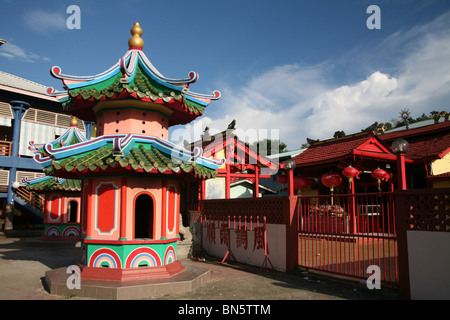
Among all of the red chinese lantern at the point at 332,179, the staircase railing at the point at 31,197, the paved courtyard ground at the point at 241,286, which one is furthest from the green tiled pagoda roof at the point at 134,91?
the staircase railing at the point at 31,197

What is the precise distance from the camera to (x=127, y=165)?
693 cm

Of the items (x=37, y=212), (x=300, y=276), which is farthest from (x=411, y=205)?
(x=37, y=212)

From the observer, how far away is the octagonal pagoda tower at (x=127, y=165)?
7.34m

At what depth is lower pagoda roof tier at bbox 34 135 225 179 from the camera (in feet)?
23.1

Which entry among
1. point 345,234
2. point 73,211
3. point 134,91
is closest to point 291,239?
point 345,234

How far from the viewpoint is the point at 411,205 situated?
6.45 m

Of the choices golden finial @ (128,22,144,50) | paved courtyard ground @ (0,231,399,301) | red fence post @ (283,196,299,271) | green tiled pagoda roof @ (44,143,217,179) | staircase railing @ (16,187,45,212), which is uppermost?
golden finial @ (128,22,144,50)

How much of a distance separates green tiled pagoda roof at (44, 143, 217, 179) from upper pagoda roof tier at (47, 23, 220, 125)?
1.21 meters

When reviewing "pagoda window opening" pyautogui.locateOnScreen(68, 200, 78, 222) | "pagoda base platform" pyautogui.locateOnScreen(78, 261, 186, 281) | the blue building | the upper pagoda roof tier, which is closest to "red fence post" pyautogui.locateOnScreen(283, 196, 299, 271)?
"pagoda base platform" pyautogui.locateOnScreen(78, 261, 186, 281)

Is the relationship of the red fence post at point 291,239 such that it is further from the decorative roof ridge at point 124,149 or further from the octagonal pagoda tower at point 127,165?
the decorative roof ridge at point 124,149

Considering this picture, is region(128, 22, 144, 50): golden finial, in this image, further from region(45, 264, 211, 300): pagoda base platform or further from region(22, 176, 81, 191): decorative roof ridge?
region(22, 176, 81, 191): decorative roof ridge

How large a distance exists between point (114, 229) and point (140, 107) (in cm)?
302

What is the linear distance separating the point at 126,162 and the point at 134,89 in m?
1.78

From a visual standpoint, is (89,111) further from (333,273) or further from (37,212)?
(37,212)
